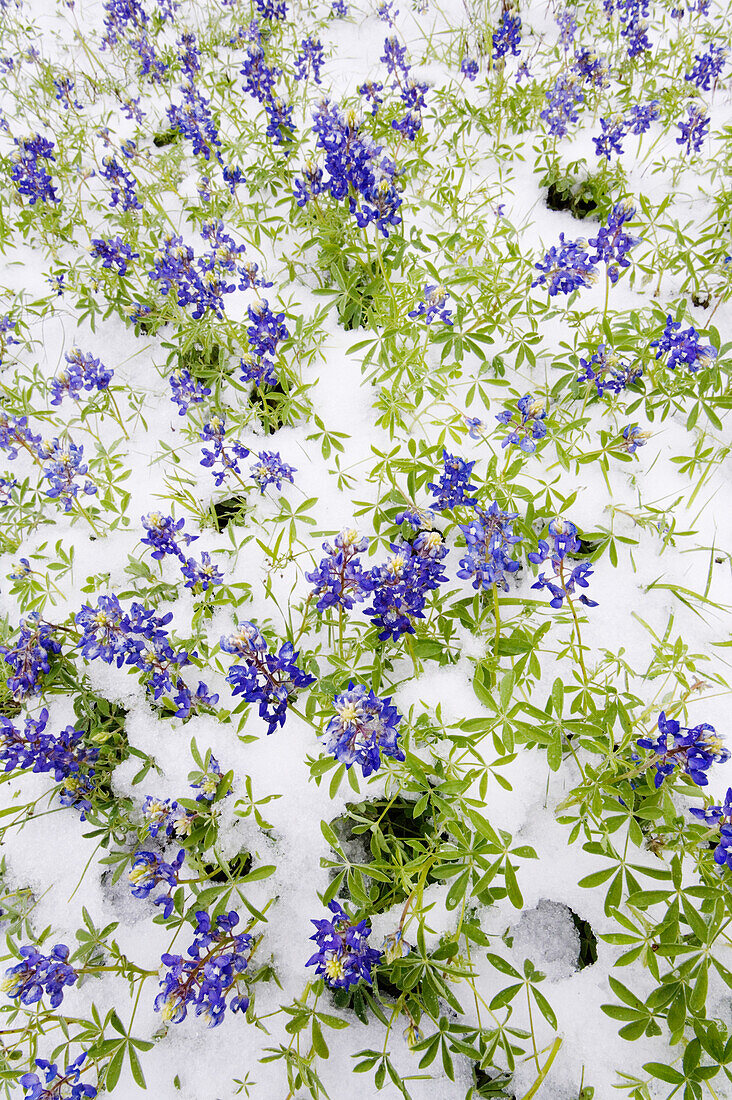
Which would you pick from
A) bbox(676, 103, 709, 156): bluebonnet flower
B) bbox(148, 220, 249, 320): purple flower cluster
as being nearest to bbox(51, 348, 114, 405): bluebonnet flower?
bbox(148, 220, 249, 320): purple flower cluster

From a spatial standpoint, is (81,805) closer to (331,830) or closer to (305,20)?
(331,830)

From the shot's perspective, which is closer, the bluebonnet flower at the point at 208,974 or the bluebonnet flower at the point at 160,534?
the bluebonnet flower at the point at 208,974

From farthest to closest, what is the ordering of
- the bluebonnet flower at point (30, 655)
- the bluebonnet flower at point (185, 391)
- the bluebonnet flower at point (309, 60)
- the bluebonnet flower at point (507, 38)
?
the bluebonnet flower at point (309, 60)
the bluebonnet flower at point (507, 38)
the bluebonnet flower at point (185, 391)
the bluebonnet flower at point (30, 655)

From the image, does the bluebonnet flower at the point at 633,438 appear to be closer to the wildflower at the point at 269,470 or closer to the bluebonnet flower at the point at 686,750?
the bluebonnet flower at the point at 686,750

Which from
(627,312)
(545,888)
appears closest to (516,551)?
(545,888)

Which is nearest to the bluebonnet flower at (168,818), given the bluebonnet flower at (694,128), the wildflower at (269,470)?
the wildflower at (269,470)

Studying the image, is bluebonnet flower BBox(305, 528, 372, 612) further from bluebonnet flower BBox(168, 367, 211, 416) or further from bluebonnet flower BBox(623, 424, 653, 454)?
bluebonnet flower BBox(168, 367, 211, 416)
